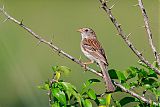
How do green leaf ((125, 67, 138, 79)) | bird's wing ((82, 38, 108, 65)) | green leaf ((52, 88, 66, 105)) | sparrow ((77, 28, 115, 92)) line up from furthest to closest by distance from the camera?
bird's wing ((82, 38, 108, 65)) → sparrow ((77, 28, 115, 92)) → green leaf ((125, 67, 138, 79)) → green leaf ((52, 88, 66, 105))

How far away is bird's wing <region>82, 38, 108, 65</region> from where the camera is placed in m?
3.84

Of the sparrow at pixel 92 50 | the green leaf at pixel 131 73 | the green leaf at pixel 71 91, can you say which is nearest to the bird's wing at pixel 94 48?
the sparrow at pixel 92 50

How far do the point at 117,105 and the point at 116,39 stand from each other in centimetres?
424

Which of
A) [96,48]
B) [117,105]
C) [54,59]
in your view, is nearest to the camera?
[117,105]

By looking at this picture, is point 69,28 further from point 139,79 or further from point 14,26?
point 139,79

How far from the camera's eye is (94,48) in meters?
4.07

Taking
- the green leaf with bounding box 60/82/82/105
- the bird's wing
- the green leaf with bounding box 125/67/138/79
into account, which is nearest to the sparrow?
the bird's wing

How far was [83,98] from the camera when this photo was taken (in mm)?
2242

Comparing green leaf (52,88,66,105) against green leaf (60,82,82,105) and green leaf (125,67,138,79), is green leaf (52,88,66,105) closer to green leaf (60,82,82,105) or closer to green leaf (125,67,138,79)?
green leaf (60,82,82,105)

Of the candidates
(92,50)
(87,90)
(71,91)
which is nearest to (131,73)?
(87,90)

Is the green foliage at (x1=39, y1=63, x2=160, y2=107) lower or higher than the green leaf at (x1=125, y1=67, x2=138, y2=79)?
lower

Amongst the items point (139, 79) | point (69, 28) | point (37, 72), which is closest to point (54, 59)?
point (37, 72)

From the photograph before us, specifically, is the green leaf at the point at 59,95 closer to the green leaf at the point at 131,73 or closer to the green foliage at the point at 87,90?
the green foliage at the point at 87,90

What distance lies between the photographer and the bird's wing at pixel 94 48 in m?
3.84
